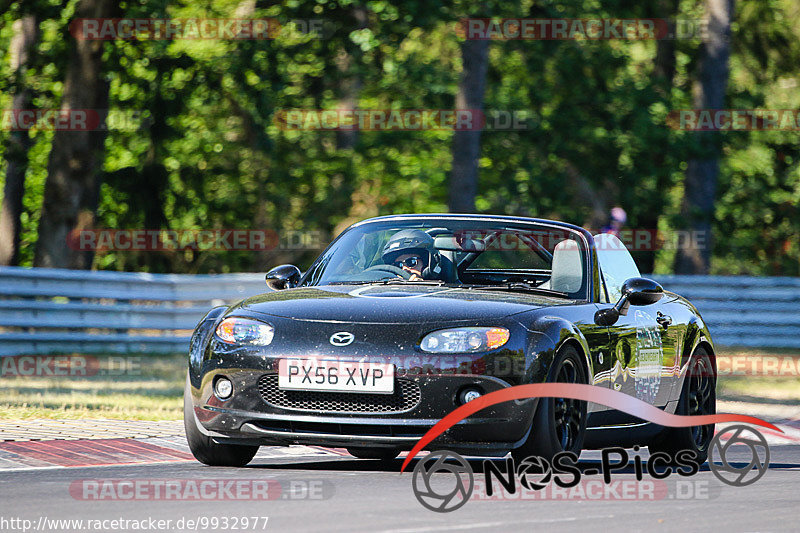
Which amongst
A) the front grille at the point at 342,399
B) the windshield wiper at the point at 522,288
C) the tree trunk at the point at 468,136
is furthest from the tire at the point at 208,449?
the tree trunk at the point at 468,136

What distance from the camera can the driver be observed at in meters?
8.95

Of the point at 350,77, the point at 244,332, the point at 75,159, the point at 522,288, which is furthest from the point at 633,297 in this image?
the point at 350,77

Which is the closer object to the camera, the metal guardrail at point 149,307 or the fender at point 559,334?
the fender at point 559,334

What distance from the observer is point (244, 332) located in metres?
7.91

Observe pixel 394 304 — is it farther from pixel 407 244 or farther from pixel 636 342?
pixel 636 342

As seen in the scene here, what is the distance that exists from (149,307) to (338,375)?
13181mm

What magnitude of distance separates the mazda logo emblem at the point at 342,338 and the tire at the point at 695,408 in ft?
9.31

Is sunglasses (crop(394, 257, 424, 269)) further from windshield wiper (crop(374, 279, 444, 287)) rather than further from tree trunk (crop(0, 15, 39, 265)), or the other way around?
tree trunk (crop(0, 15, 39, 265))


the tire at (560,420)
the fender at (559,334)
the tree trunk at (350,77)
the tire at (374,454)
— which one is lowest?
the tire at (374,454)

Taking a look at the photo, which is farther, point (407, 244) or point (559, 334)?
point (407, 244)

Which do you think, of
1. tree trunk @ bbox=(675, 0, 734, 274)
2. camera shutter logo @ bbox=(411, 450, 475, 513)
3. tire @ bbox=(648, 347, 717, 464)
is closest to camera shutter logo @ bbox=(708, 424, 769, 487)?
tire @ bbox=(648, 347, 717, 464)

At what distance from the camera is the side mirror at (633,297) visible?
8641mm

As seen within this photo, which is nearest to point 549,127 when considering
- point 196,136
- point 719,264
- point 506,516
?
point 196,136

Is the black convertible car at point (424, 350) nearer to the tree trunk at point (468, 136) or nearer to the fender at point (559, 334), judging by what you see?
the fender at point (559, 334)
